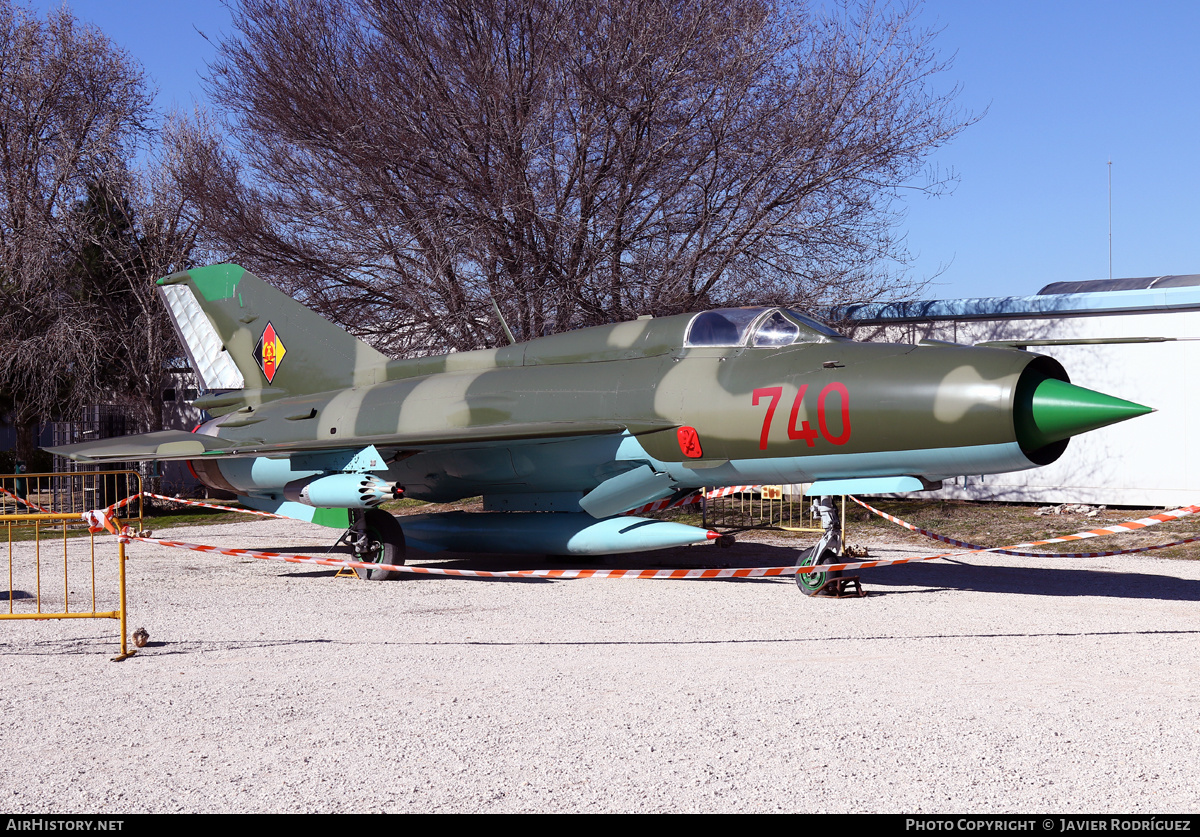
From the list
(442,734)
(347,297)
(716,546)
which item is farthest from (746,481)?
(347,297)

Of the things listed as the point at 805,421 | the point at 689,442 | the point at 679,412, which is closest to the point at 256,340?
the point at 679,412

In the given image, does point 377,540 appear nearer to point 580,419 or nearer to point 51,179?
point 580,419

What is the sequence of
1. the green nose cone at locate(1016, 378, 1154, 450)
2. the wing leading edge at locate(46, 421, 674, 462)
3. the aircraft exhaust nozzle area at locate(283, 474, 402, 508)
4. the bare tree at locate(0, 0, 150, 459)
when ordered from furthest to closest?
the bare tree at locate(0, 0, 150, 459) → the aircraft exhaust nozzle area at locate(283, 474, 402, 508) → the wing leading edge at locate(46, 421, 674, 462) → the green nose cone at locate(1016, 378, 1154, 450)

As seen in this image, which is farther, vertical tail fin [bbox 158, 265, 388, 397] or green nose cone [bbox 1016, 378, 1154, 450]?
vertical tail fin [bbox 158, 265, 388, 397]

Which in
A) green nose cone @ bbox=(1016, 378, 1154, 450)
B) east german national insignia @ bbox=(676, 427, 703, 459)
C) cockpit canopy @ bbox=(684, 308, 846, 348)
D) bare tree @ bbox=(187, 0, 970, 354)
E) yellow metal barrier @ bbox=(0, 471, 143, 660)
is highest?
bare tree @ bbox=(187, 0, 970, 354)

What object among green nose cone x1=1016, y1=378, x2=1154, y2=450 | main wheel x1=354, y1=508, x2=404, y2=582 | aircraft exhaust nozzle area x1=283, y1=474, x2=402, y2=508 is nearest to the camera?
green nose cone x1=1016, y1=378, x2=1154, y2=450

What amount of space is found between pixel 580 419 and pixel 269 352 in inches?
229

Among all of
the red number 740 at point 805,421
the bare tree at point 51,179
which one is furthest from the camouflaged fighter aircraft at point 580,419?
the bare tree at point 51,179

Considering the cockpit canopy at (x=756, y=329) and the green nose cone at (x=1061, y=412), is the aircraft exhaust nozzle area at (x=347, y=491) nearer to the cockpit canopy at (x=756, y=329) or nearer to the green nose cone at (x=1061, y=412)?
the cockpit canopy at (x=756, y=329)

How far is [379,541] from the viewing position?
11836 millimetres

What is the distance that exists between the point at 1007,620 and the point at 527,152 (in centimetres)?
1112

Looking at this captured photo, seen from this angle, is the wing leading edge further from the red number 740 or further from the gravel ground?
the gravel ground

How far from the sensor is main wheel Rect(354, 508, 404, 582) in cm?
1176

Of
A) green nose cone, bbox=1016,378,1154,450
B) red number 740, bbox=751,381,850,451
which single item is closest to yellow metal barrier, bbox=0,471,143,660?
red number 740, bbox=751,381,850,451
